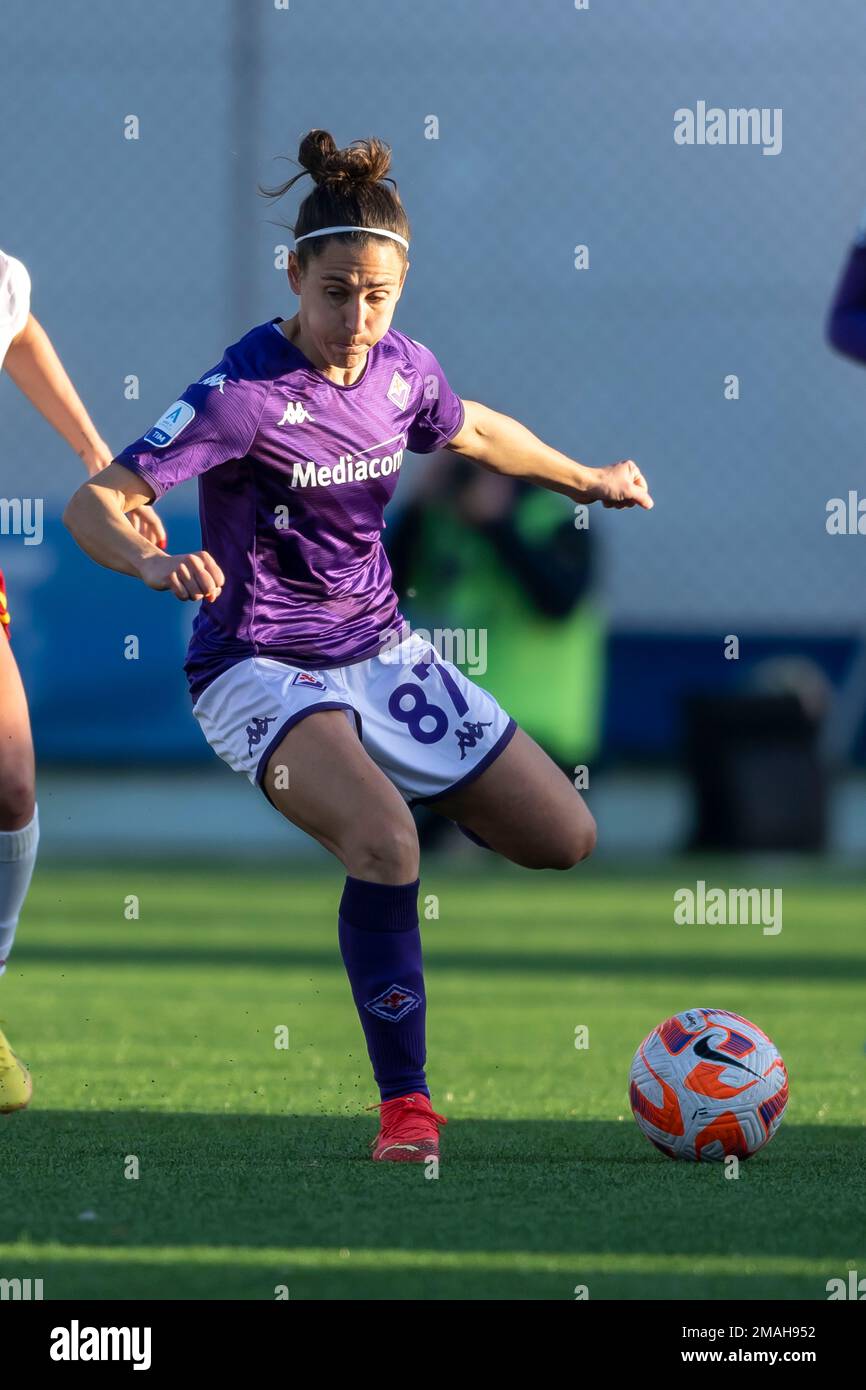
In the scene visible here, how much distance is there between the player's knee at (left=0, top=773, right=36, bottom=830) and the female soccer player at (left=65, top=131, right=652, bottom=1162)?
405 millimetres

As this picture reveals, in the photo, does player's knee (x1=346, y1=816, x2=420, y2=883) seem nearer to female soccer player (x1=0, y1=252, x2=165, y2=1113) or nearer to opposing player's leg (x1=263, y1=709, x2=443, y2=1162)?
opposing player's leg (x1=263, y1=709, x2=443, y2=1162)

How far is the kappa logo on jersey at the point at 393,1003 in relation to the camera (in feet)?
13.7

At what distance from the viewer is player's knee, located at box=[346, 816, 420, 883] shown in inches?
161

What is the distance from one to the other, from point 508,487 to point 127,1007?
235 inches

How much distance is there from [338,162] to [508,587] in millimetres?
8065

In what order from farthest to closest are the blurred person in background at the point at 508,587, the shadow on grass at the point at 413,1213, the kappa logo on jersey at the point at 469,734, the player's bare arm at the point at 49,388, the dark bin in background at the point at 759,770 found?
→ the dark bin in background at the point at 759,770, the blurred person in background at the point at 508,587, the player's bare arm at the point at 49,388, the kappa logo on jersey at the point at 469,734, the shadow on grass at the point at 413,1213

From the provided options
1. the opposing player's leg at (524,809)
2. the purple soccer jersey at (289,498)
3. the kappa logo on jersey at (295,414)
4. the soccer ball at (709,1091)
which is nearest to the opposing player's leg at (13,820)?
the purple soccer jersey at (289,498)

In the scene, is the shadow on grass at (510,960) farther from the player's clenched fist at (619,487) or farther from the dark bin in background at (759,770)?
the dark bin in background at (759,770)

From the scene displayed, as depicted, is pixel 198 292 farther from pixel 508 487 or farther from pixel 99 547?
pixel 99 547

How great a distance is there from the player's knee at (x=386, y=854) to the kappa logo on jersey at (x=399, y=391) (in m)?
0.89

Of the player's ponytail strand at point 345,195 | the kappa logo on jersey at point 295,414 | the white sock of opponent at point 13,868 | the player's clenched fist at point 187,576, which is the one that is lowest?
the white sock of opponent at point 13,868

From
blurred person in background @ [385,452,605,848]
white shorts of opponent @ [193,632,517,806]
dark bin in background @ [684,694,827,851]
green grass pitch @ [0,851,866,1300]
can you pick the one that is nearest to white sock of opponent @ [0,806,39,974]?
green grass pitch @ [0,851,866,1300]

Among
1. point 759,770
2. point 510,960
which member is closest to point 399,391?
point 510,960
